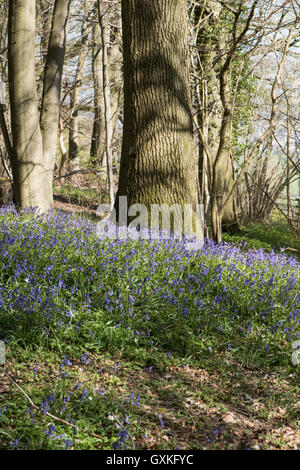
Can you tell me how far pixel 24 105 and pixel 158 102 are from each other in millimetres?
2331

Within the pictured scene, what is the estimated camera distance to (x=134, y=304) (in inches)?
172

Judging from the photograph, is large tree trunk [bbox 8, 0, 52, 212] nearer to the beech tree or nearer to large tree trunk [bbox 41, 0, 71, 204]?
the beech tree

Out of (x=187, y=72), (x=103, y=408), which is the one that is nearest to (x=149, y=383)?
(x=103, y=408)

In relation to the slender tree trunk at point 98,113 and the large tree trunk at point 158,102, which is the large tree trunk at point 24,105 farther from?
the slender tree trunk at point 98,113

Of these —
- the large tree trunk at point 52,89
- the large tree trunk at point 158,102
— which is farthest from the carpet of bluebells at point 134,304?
the large tree trunk at point 52,89

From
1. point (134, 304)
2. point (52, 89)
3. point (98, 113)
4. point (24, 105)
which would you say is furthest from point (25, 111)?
point (98, 113)

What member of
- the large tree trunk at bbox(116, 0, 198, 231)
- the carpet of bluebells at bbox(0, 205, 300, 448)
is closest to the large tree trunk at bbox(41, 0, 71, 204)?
the large tree trunk at bbox(116, 0, 198, 231)

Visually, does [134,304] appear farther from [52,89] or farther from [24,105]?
[52,89]

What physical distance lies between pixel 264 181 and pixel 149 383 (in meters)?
9.50

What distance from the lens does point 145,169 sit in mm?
6441

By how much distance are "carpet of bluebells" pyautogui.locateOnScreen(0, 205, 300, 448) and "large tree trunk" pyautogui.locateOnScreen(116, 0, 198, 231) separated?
1134 mm

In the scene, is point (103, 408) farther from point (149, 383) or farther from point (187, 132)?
point (187, 132)

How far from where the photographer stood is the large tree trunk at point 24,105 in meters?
7.45

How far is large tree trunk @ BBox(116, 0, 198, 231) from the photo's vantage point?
6.35m
